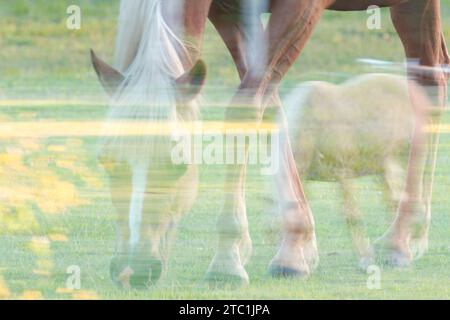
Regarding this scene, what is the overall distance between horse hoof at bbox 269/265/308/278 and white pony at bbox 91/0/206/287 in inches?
19.4

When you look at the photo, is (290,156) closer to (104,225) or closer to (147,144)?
(104,225)

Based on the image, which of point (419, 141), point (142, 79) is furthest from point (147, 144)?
point (419, 141)

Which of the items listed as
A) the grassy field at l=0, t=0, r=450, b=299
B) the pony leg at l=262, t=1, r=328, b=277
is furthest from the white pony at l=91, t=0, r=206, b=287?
the pony leg at l=262, t=1, r=328, b=277

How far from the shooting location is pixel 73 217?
3.91m

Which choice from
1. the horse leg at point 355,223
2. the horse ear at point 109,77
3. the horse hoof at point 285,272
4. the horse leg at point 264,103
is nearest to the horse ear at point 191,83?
the horse ear at point 109,77

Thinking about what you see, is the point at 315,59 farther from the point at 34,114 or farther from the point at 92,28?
the point at 34,114

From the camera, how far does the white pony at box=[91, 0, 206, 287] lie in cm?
293

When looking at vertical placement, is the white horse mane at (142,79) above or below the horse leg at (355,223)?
above

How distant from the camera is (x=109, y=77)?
311cm

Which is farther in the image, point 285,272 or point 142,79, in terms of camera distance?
point 285,272

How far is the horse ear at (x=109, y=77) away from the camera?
A: 3104mm

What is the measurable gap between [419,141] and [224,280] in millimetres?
1121

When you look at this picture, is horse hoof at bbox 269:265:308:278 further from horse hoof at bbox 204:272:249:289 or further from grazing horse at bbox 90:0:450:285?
horse hoof at bbox 204:272:249:289

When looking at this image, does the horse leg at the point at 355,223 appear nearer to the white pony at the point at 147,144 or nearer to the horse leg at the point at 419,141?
the horse leg at the point at 419,141
